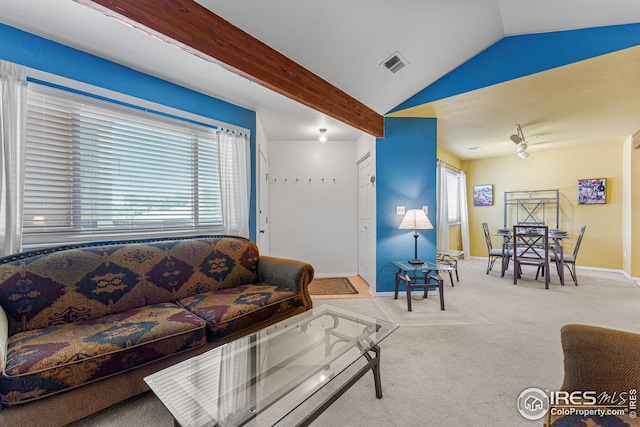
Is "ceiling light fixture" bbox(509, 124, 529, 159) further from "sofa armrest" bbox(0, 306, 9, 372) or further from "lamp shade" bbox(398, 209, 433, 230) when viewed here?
"sofa armrest" bbox(0, 306, 9, 372)

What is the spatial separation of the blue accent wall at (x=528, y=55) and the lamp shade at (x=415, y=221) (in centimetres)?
138

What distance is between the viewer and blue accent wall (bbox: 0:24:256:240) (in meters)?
1.83

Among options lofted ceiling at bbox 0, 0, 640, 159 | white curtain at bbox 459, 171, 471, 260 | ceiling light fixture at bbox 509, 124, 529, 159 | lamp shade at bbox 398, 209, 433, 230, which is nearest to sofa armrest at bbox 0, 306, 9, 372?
lofted ceiling at bbox 0, 0, 640, 159

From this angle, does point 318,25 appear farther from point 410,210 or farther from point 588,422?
point 588,422

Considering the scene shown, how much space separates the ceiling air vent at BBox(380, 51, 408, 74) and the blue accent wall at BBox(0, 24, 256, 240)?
5.73 feet

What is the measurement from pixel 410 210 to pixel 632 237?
13.6 feet

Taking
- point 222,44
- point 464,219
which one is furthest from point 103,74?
point 464,219

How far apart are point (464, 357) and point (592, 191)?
5.43 metres

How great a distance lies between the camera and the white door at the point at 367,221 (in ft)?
12.6

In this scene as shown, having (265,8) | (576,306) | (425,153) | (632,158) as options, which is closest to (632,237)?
(632,158)

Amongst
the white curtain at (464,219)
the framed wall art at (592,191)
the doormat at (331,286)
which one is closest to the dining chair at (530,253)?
the white curtain at (464,219)

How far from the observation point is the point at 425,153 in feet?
12.2
